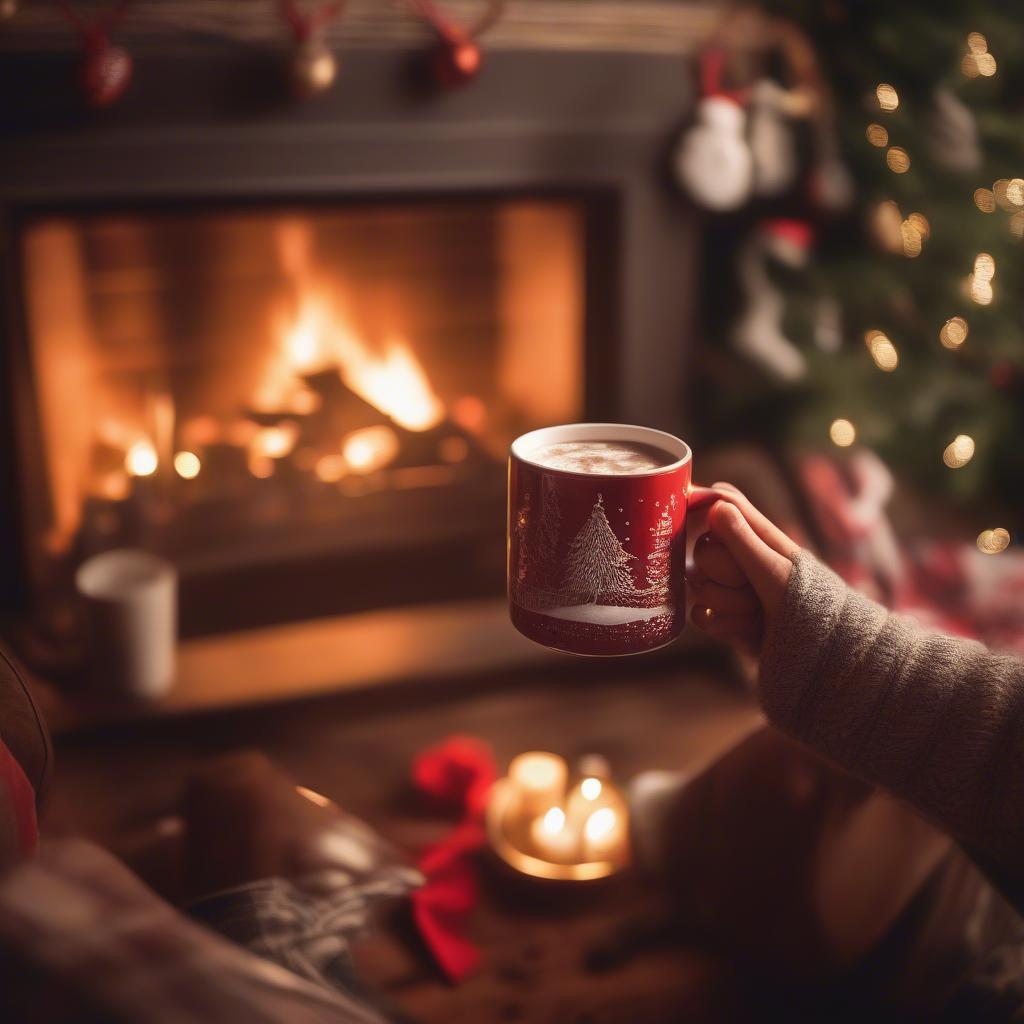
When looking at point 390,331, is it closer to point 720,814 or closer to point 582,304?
point 582,304

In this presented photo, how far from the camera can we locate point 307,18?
151cm

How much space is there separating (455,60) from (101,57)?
466mm

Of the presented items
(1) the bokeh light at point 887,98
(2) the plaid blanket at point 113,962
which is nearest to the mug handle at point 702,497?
(2) the plaid blanket at point 113,962

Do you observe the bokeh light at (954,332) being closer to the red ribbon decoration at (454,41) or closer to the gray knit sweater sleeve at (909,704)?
the red ribbon decoration at (454,41)

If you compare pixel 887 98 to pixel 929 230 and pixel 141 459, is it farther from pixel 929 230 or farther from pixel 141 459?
pixel 141 459

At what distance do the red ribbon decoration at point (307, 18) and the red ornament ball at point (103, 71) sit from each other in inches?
8.6

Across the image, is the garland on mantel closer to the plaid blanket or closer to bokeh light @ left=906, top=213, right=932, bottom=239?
bokeh light @ left=906, top=213, right=932, bottom=239

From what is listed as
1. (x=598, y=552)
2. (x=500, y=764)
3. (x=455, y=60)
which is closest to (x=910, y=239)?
(x=455, y=60)

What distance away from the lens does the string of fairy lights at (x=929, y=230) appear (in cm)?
177

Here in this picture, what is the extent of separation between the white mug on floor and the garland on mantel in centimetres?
70

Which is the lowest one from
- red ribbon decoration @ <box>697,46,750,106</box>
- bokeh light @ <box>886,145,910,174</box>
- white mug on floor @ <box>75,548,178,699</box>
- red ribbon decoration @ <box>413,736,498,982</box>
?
red ribbon decoration @ <box>413,736,498,982</box>

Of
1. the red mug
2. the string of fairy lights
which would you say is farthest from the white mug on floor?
the string of fairy lights

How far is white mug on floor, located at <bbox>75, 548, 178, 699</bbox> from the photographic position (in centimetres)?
158

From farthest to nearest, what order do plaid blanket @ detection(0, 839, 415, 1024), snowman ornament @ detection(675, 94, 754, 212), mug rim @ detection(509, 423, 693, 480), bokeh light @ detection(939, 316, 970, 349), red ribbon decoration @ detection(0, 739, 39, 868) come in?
1. bokeh light @ detection(939, 316, 970, 349)
2. snowman ornament @ detection(675, 94, 754, 212)
3. mug rim @ detection(509, 423, 693, 480)
4. red ribbon decoration @ detection(0, 739, 39, 868)
5. plaid blanket @ detection(0, 839, 415, 1024)
